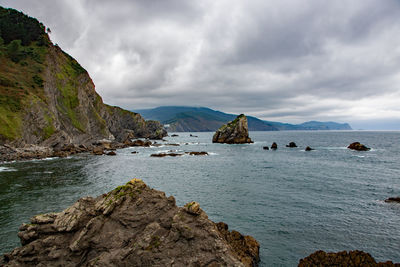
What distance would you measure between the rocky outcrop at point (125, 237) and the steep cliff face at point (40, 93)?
6830 cm

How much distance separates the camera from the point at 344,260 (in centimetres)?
1388

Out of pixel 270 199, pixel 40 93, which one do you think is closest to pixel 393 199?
pixel 270 199

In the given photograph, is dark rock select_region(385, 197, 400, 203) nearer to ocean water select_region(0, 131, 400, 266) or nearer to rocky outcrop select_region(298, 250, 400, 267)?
ocean water select_region(0, 131, 400, 266)

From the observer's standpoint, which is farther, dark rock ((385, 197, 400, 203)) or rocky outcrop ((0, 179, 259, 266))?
dark rock ((385, 197, 400, 203))

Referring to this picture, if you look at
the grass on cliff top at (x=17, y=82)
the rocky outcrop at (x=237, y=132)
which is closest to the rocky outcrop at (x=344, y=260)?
the grass on cliff top at (x=17, y=82)

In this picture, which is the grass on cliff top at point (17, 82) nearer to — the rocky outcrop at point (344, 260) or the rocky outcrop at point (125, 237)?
the rocky outcrop at point (125, 237)

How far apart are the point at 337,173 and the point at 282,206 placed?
27490mm

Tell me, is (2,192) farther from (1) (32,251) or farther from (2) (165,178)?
(1) (32,251)

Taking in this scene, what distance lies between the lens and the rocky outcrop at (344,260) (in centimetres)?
1350

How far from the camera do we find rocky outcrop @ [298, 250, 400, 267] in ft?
44.3

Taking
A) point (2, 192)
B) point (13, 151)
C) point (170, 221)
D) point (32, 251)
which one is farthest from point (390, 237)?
point (13, 151)

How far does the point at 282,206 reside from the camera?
27.4 metres

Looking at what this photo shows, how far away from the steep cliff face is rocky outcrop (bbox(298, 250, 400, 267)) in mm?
78550

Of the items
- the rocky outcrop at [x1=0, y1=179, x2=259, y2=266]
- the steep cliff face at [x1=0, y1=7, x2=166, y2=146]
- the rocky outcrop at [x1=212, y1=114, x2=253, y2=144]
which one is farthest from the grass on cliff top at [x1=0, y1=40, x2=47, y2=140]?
the rocky outcrop at [x1=212, y1=114, x2=253, y2=144]
